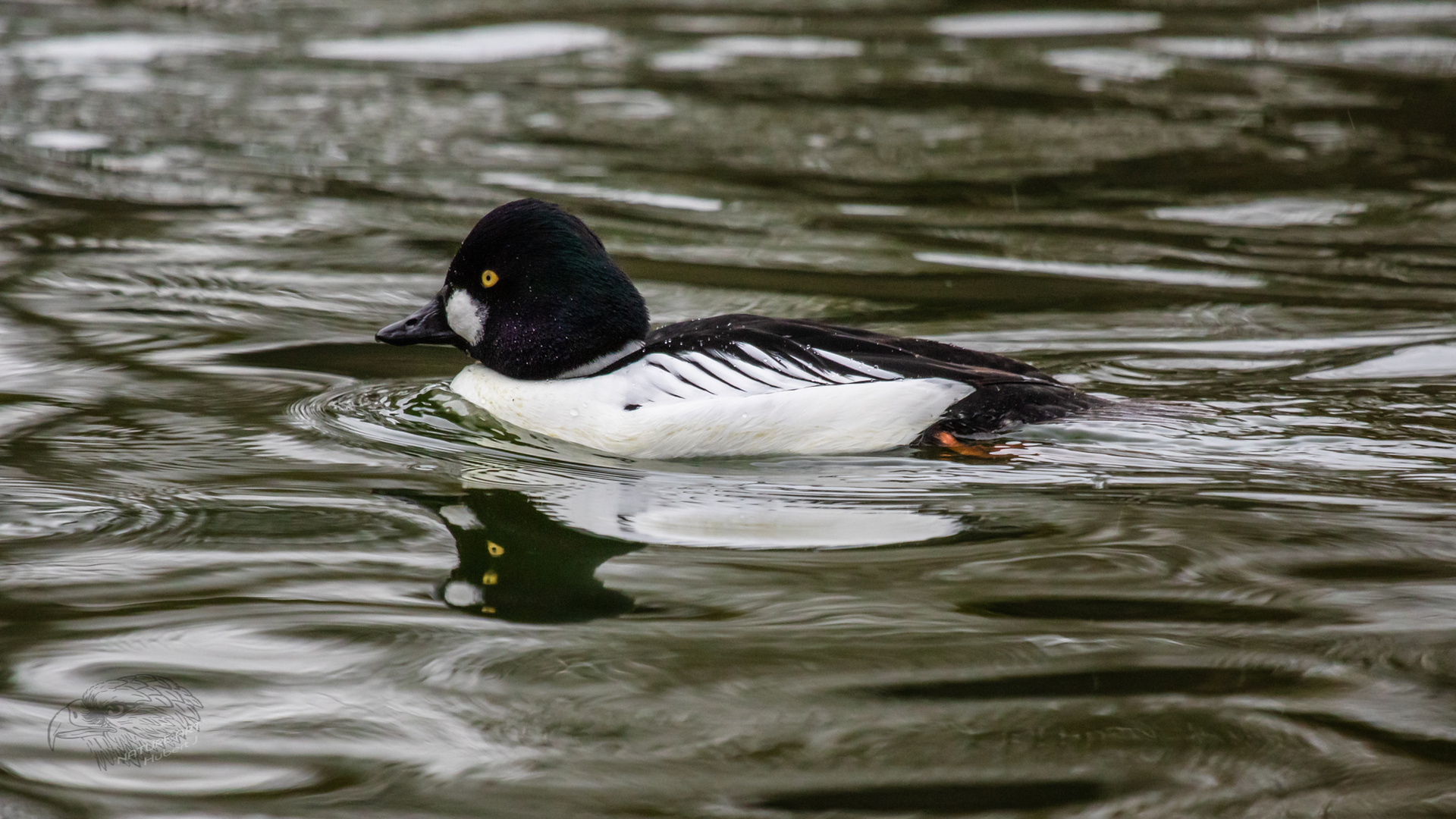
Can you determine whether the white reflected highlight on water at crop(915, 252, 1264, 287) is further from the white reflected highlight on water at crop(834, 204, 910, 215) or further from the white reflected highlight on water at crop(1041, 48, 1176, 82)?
the white reflected highlight on water at crop(1041, 48, 1176, 82)

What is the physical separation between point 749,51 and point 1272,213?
544 cm

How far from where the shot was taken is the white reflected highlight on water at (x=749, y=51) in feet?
41.7

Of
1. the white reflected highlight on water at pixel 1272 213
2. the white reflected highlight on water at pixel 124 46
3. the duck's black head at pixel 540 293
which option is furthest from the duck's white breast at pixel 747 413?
the white reflected highlight on water at pixel 124 46

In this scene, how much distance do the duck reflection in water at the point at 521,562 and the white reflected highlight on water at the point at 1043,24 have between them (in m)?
9.87

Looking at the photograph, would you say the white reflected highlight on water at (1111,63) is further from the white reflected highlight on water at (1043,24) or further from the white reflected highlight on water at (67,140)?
the white reflected highlight on water at (67,140)

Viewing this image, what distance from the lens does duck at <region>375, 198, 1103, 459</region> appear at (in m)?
5.04

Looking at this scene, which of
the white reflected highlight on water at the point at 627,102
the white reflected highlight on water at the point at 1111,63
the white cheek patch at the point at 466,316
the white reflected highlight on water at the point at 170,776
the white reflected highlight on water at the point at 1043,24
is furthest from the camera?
the white reflected highlight on water at the point at 1043,24

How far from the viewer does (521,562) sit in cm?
431

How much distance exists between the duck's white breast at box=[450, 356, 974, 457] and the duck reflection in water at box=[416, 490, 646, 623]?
46 centimetres

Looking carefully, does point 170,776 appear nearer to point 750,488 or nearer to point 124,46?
point 750,488

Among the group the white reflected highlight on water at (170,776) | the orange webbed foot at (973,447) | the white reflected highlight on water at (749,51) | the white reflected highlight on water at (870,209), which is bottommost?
the white reflected highlight on water at (170,776)

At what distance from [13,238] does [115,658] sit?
210 inches

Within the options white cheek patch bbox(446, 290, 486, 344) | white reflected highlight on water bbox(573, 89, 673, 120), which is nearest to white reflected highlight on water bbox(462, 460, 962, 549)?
white cheek patch bbox(446, 290, 486, 344)

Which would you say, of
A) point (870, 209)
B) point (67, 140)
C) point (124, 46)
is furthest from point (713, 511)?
point (124, 46)
